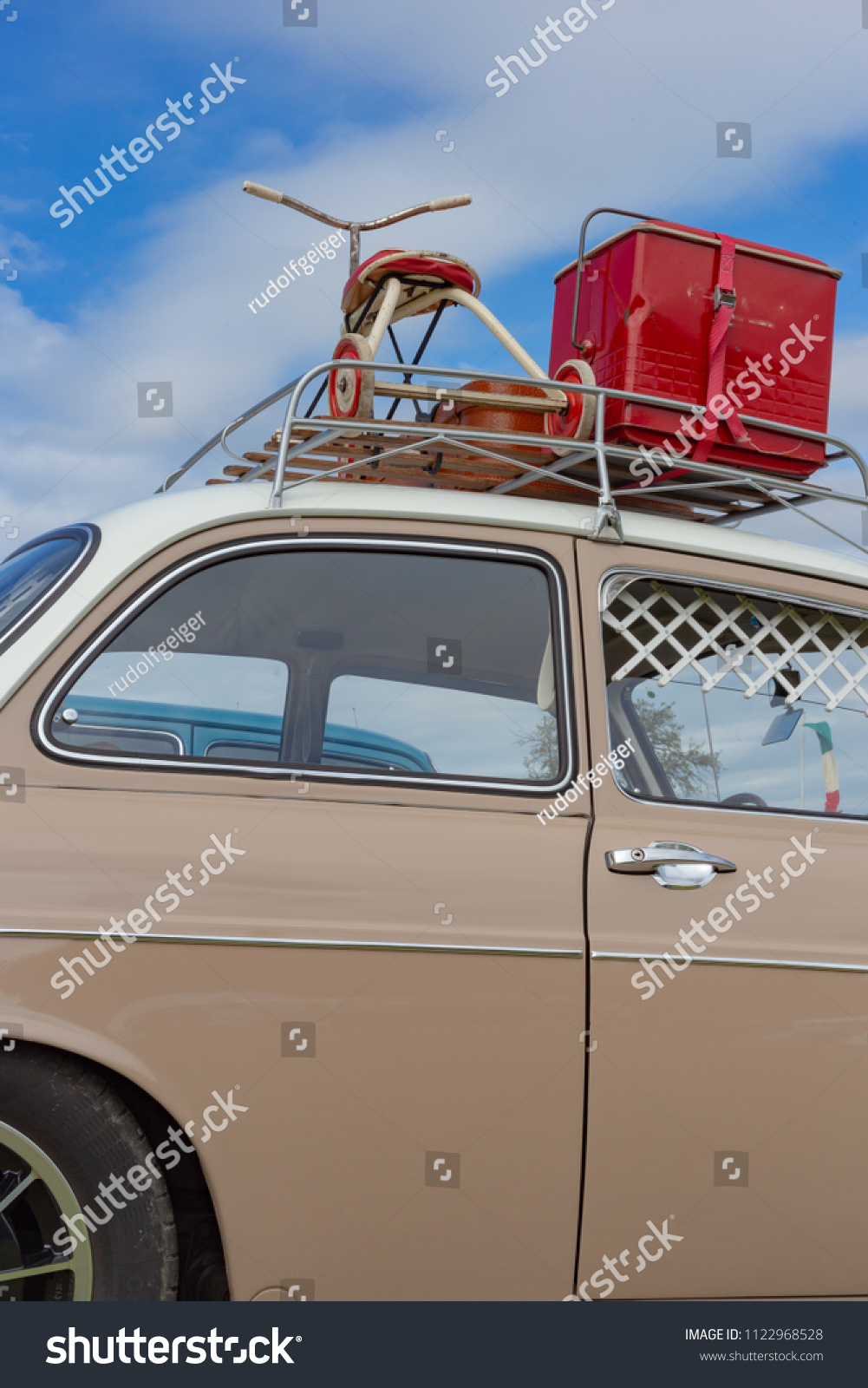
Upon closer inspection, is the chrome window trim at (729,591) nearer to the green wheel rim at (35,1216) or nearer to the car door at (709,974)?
the car door at (709,974)

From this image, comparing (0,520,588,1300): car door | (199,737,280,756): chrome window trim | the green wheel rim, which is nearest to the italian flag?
(0,520,588,1300): car door

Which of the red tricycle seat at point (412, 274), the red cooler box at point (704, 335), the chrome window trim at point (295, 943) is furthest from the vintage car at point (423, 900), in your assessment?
the red tricycle seat at point (412, 274)

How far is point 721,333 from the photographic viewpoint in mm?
3326

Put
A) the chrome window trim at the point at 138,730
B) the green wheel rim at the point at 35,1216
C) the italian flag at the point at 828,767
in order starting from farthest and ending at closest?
the italian flag at the point at 828,767, the chrome window trim at the point at 138,730, the green wheel rim at the point at 35,1216

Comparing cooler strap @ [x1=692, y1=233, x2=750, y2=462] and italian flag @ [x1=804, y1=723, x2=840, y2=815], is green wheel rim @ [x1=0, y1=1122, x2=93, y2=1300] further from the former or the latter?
cooler strap @ [x1=692, y1=233, x2=750, y2=462]

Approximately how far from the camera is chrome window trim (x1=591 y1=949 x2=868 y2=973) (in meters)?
2.54

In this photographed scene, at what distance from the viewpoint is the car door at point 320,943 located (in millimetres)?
2322

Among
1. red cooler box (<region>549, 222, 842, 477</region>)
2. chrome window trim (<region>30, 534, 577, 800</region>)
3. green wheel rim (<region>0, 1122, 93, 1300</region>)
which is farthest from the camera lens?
red cooler box (<region>549, 222, 842, 477</region>)

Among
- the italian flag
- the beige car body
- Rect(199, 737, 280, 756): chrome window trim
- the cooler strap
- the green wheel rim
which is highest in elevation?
the cooler strap

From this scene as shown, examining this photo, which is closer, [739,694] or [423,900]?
[423,900]

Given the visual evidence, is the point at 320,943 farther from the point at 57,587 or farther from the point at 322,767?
the point at 57,587

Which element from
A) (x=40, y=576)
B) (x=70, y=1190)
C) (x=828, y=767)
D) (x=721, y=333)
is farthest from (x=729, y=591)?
(x=70, y=1190)

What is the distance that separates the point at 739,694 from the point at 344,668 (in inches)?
42.4

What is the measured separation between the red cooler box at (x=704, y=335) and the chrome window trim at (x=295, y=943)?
1534 millimetres
